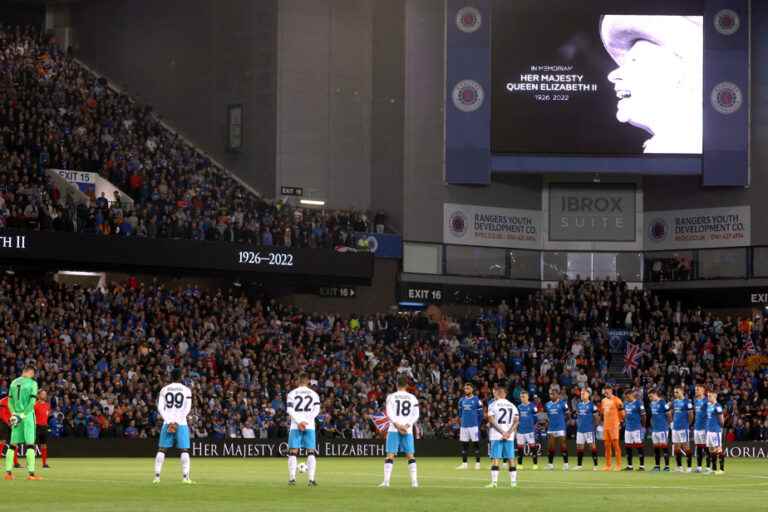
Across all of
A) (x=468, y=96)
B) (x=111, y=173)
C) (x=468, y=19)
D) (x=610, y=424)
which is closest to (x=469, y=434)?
(x=610, y=424)

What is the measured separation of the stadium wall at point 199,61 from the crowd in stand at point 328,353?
901 cm

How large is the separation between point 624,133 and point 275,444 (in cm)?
2557

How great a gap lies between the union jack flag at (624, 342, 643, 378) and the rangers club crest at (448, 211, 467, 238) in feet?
34.0

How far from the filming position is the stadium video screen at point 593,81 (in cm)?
6812

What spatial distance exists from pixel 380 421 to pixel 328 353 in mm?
8076

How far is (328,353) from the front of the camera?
199 feet

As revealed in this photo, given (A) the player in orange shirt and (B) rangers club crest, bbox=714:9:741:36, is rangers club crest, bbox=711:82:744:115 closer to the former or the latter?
(B) rangers club crest, bbox=714:9:741:36

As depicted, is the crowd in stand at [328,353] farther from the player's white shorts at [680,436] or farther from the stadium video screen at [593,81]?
the player's white shorts at [680,436]

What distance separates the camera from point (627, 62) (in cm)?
6844

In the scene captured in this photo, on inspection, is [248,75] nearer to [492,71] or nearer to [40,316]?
[492,71]

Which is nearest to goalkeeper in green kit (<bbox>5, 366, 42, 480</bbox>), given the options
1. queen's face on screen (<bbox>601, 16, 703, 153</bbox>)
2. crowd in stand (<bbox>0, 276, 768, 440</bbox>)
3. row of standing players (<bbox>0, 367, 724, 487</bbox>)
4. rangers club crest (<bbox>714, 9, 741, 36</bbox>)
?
row of standing players (<bbox>0, 367, 724, 487</bbox>)

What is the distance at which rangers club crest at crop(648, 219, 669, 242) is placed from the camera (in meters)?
72.3

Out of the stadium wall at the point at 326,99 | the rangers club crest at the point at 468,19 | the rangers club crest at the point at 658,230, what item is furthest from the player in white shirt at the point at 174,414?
the rangers club crest at the point at 658,230

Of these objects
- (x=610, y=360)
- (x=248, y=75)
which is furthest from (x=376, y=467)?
(x=248, y=75)
